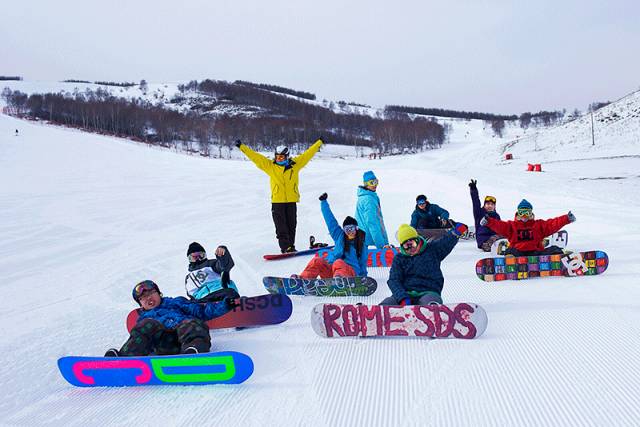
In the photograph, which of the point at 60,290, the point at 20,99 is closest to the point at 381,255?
the point at 60,290

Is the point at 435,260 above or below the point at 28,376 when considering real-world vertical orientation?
above

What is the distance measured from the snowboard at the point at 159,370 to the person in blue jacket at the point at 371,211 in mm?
3722

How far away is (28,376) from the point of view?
11.0 feet

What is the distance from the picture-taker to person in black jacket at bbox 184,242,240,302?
14.3ft

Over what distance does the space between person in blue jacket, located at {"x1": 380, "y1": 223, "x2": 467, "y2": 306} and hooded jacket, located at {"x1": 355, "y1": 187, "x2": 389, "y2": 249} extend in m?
2.24

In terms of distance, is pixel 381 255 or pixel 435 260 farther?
pixel 381 255

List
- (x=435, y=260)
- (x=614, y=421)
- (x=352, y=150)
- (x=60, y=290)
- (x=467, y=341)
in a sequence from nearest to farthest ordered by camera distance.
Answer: (x=614, y=421) → (x=467, y=341) → (x=435, y=260) → (x=60, y=290) → (x=352, y=150)

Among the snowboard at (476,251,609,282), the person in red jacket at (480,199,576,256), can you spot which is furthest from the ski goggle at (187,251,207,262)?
the person in red jacket at (480,199,576,256)

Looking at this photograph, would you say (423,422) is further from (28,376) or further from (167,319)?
(28,376)

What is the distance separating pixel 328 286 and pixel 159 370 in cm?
232

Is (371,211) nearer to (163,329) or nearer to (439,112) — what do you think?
(163,329)

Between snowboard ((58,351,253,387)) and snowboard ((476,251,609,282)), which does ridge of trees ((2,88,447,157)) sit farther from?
snowboard ((58,351,253,387))

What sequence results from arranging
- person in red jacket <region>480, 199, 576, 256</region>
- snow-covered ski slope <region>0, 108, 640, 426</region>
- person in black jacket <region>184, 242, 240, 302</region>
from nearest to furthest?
snow-covered ski slope <region>0, 108, 640, 426</region> → person in black jacket <region>184, 242, 240, 302</region> → person in red jacket <region>480, 199, 576, 256</region>

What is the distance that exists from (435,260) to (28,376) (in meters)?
3.52
